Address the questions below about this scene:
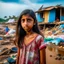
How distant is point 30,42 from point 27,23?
116 millimetres

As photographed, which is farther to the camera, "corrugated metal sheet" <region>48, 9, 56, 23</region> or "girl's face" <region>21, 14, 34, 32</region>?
"corrugated metal sheet" <region>48, 9, 56, 23</region>

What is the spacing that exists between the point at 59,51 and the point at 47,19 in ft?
19.0

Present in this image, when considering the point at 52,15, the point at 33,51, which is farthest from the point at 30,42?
the point at 52,15

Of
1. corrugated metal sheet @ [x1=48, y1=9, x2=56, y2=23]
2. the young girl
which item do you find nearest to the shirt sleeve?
the young girl

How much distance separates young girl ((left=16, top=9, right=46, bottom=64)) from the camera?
111 centimetres

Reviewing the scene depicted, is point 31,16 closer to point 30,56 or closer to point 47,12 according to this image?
point 30,56

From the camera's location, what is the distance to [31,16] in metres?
1.14

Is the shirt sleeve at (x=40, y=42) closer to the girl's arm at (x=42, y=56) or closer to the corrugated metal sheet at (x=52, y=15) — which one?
the girl's arm at (x=42, y=56)

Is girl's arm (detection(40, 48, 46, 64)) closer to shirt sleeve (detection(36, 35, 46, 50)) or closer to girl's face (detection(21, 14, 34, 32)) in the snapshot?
shirt sleeve (detection(36, 35, 46, 50))

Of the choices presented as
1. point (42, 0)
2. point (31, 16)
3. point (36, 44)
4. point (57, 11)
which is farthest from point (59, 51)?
point (57, 11)

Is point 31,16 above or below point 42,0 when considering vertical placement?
below

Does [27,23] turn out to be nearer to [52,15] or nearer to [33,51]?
[33,51]

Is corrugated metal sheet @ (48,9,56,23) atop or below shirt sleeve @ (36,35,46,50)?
atop

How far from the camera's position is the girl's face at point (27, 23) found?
1.12 meters
